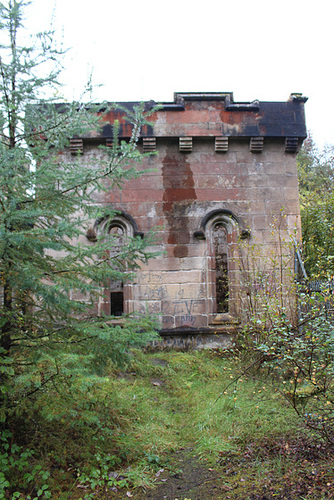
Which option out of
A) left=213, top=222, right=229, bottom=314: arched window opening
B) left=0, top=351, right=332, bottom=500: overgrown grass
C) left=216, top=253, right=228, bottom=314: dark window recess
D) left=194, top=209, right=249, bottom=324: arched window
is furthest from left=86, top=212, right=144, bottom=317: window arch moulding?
left=0, top=351, right=332, bottom=500: overgrown grass

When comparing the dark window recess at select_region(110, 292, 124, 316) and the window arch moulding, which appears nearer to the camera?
the window arch moulding

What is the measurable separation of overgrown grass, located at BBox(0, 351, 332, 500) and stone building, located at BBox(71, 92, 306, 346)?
3.10 metres

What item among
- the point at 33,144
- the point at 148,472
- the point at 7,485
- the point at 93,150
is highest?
the point at 93,150

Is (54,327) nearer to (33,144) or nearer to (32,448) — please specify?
(32,448)

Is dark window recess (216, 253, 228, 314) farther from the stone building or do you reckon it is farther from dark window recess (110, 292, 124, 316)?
dark window recess (110, 292, 124, 316)

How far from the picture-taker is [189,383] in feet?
25.1

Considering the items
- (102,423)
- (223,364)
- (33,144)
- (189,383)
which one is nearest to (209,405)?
(189,383)

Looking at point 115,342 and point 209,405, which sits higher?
point 115,342

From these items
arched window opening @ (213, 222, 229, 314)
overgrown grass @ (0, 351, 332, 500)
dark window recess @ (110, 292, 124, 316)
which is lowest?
overgrown grass @ (0, 351, 332, 500)

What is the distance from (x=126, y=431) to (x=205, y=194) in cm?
650

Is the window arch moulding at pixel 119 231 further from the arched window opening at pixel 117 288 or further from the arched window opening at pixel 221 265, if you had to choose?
the arched window opening at pixel 221 265

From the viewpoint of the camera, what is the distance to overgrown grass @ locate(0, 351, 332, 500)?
13.1ft

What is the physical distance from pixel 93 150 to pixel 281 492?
874 cm

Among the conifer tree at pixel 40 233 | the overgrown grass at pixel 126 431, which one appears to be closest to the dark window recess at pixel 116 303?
the overgrown grass at pixel 126 431
